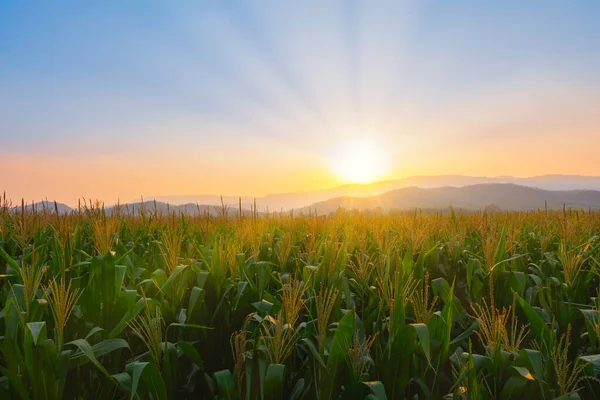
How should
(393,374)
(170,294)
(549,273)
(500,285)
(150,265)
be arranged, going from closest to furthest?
(393,374)
(170,294)
(500,285)
(150,265)
(549,273)

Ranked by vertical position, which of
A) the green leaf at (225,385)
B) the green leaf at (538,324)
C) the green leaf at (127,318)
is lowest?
the green leaf at (225,385)

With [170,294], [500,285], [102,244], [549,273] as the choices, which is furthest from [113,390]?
[549,273]

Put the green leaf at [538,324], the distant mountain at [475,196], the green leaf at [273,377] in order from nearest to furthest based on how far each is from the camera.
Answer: the green leaf at [273,377]
the green leaf at [538,324]
the distant mountain at [475,196]

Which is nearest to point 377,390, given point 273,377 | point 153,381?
point 273,377

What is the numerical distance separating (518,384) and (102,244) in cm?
339

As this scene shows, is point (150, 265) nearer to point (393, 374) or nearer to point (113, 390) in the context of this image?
point (113, 390)

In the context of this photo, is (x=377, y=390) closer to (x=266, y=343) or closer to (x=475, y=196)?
(x=266, y=343)

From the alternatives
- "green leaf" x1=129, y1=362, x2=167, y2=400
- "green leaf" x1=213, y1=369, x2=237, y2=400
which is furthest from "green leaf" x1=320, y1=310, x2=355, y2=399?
"green leaf" x1=129, y1=362, x2=167, y2=400

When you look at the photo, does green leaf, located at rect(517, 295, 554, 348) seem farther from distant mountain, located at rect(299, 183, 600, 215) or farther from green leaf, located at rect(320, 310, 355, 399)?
distant mountain, located at rect(299, 183, 600, 215)

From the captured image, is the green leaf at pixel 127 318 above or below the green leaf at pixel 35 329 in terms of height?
below

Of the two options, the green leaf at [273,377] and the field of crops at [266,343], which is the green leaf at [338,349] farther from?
the green leaf at [273,377]

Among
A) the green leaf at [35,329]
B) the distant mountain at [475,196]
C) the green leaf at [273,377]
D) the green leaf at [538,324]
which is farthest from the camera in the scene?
the distant mountain at [475,196]

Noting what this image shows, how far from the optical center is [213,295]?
3.52 m

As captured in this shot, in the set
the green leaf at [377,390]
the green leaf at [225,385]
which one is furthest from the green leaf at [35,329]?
the green leaf at [377,390]
